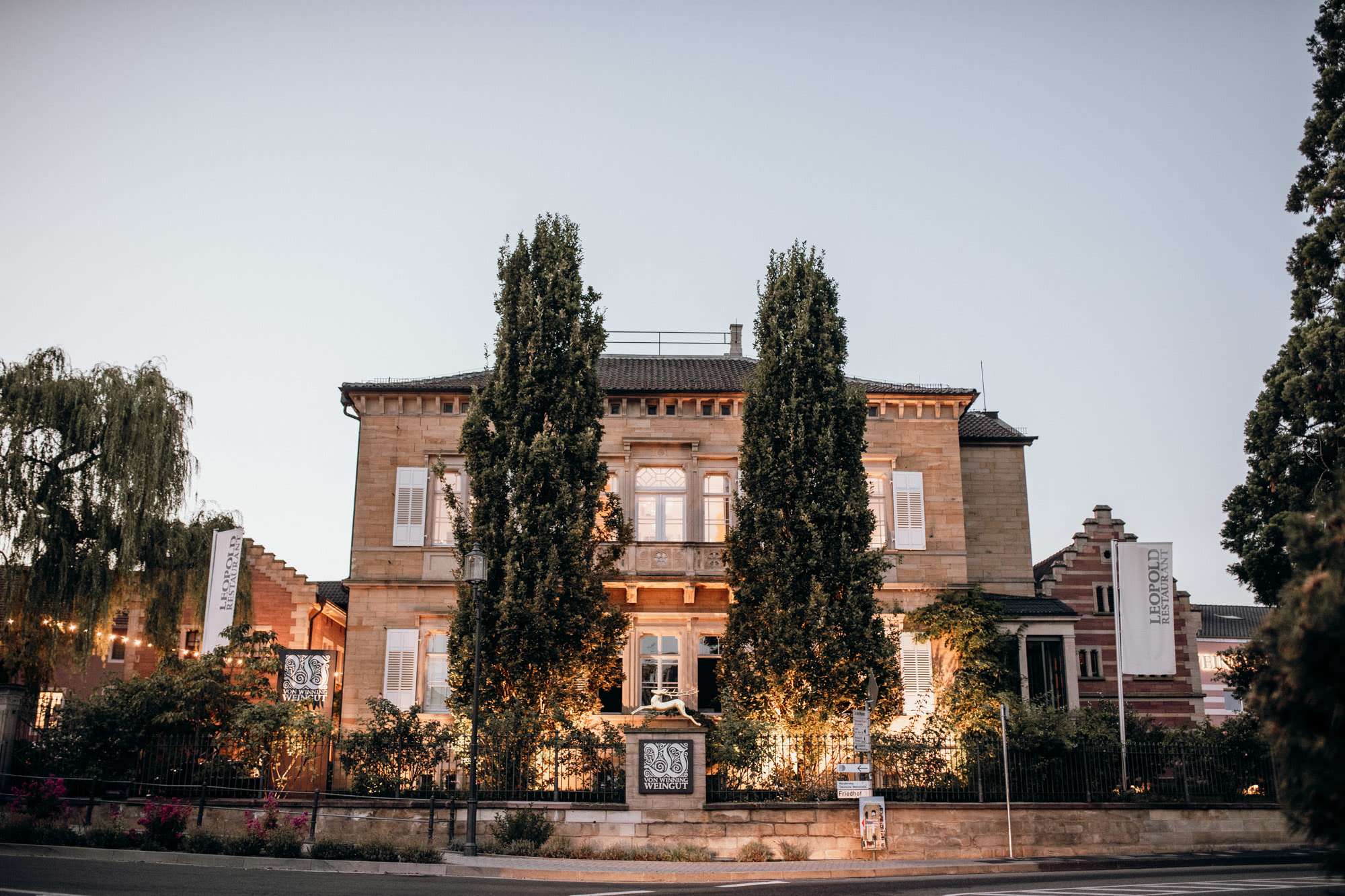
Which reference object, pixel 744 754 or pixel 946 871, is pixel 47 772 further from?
pixel 946 871

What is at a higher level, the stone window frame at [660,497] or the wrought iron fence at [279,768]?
the stone window frame at [660,497]

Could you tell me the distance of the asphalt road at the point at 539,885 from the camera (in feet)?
46.5

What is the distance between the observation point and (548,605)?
23.1 m

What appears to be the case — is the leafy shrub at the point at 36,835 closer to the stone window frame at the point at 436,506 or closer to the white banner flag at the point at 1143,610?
the stone window frame at the point at 436,506

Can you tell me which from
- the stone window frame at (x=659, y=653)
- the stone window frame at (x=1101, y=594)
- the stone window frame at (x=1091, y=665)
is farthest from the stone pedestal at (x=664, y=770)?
the stone window frame at (x=1101, y=594)

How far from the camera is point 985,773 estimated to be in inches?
835

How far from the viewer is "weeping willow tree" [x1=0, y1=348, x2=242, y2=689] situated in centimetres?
2459

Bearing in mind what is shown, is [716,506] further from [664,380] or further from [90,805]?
[90,805]

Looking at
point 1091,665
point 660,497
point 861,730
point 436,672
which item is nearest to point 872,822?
point 861,730

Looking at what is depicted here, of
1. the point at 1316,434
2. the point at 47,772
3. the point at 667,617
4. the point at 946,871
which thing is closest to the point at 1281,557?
the point at 1316,434

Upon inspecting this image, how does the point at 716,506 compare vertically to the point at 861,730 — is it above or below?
above

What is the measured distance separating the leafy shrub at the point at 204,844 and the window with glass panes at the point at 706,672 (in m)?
13.1

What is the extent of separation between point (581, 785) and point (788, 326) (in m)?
11.5

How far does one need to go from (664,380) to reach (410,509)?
25.5ft
